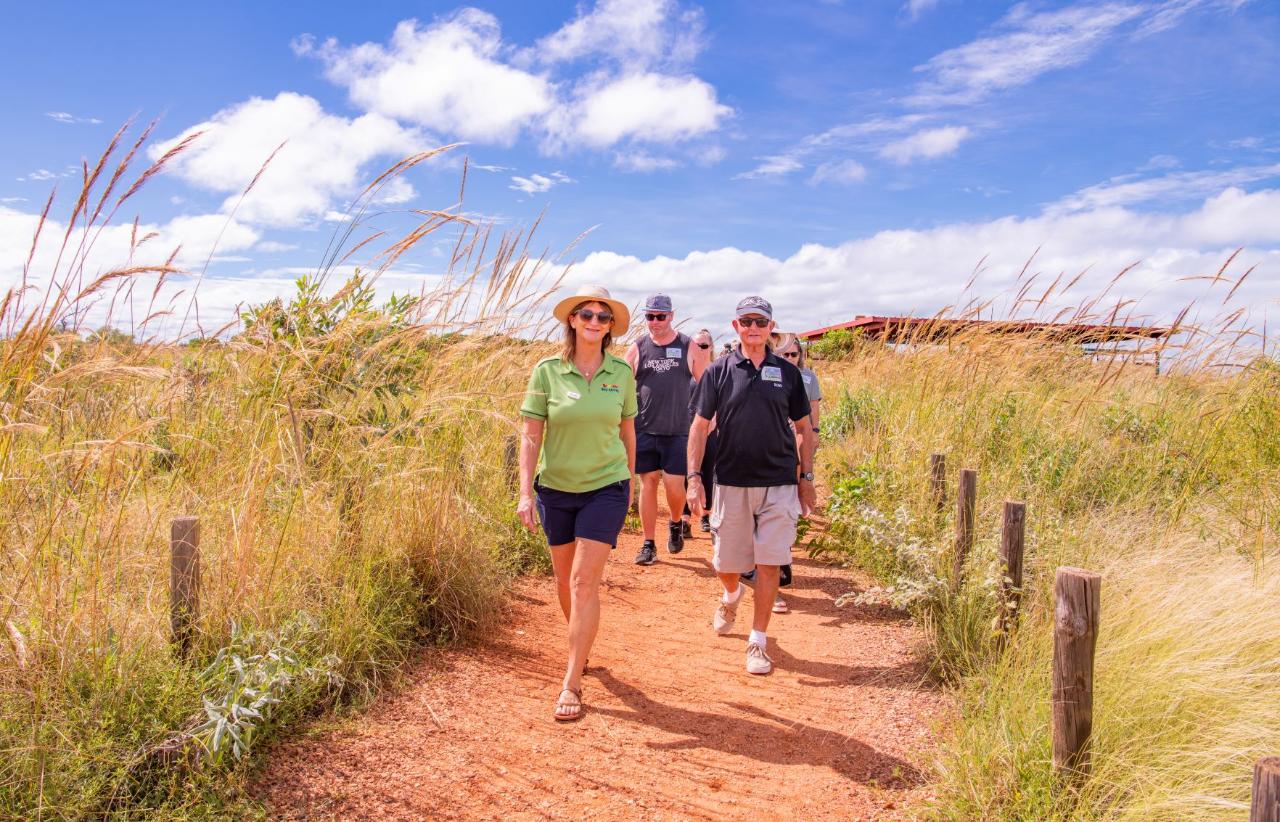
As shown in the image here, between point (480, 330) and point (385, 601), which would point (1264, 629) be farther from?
point (480, 330)

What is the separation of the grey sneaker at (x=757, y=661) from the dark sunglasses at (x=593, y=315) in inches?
84.2

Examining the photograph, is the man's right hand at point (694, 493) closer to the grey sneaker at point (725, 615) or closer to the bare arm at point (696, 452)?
the bare arm at point (696, 452)

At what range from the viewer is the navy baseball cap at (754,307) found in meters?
4.82

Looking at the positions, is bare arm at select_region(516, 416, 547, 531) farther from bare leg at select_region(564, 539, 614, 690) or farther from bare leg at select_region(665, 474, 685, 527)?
bare leg at select_region(665, 474, 685, 527)

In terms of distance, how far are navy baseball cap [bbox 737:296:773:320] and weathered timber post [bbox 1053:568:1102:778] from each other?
2.24 metres

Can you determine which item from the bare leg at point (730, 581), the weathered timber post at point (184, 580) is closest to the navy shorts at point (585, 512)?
the bare leg at point (730, 581)

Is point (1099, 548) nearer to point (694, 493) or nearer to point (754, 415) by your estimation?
point (754, 415)

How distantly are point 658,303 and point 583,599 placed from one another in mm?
3559

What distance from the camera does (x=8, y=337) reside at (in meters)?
3.57

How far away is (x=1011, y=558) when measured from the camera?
4594 mm

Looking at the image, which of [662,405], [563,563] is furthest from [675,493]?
[563,563]

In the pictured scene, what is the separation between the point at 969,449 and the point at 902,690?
9.98 ft

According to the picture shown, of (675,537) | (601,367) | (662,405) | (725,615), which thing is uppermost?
(601,367)

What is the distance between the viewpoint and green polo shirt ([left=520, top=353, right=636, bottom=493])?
14.0 feet
